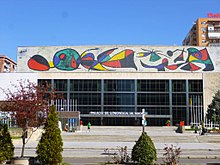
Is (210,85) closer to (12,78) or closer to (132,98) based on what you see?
(132,98)

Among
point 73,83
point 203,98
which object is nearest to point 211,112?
point 203,98

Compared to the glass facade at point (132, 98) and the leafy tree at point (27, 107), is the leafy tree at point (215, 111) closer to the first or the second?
the glass facade at point (132, 98)

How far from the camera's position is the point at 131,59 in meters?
79.2

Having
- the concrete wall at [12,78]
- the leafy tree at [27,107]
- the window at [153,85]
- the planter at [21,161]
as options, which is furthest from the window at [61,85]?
the planter at [21,161]

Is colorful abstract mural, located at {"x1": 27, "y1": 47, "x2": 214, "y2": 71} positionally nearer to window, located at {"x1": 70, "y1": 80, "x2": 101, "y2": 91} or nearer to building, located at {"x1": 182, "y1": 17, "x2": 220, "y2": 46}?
window, located at {"x1": 70, "y1": 80, "x2": 101, "y2": 91}

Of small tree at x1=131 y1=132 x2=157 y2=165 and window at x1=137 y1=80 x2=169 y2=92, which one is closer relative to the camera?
small tree at x1=131 y1=132 x2=157 y2=165

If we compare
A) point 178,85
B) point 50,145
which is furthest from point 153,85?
point 50,145

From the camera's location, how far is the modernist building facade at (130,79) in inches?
2970

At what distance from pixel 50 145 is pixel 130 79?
62954mm

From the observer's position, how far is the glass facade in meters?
75.3

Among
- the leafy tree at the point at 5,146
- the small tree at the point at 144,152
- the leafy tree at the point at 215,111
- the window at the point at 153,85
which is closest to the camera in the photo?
the small tree at the point at 144,152

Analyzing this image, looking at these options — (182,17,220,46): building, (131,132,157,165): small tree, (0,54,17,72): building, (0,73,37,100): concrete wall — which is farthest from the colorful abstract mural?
(131,132,157,165): small tree

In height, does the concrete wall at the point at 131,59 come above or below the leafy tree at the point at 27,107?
above

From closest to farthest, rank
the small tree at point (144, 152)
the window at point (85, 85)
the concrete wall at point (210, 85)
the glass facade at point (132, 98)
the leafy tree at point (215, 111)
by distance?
the small tree at point (144, 152) → the leafy tree at point (215, 111) → the glass facade at point (132, 98) → the concrete wall at point (210, 85) → the window at point (85, 85)
